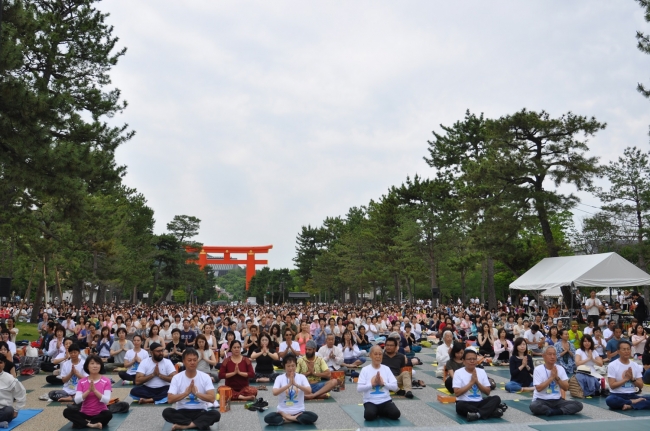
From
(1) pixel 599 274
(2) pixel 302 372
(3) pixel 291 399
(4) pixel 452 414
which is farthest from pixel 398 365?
(1) pixel 599 274

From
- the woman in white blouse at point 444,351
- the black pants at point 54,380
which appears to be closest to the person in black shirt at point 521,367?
the woman in white blouse at point 444,351

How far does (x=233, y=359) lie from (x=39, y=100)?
7569 mm

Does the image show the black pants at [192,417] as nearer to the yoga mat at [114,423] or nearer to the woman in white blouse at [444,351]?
the yoga mat at [114,423]

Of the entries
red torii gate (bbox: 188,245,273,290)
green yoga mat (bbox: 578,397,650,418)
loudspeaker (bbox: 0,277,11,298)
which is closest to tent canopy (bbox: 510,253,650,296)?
green yoga mat (bbox: 578,397,650,418)

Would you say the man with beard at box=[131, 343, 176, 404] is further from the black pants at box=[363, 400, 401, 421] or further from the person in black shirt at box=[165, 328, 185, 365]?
the person in black shirt at box=[165, 328, 185, 365]

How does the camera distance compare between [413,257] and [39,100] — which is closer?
[39,100]

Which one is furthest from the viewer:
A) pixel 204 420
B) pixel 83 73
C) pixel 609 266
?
pixel 609 266

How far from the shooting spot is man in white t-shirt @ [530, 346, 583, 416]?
7.81 m

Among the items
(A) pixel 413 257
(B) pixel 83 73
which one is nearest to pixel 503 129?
(A) pixel 413 257

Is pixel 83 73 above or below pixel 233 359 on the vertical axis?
above

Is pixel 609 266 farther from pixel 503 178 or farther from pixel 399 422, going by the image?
pixel 399 422

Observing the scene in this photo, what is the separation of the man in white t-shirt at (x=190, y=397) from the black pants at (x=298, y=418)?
0.70 m

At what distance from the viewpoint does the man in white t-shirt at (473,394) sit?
7.56 m

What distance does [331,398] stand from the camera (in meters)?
9.30
